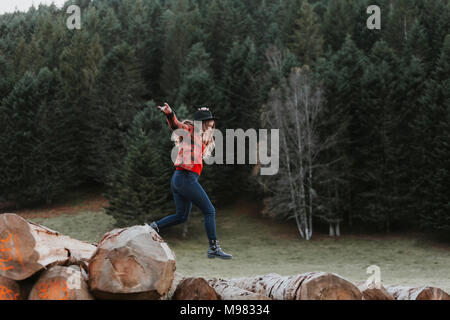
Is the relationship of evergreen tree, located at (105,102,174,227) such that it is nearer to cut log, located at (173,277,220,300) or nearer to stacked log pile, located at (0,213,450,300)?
cut log, located at (173,277,220,300)

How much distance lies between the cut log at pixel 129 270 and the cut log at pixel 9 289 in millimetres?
839

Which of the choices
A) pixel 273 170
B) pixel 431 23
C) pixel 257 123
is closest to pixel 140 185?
pixel 273 170

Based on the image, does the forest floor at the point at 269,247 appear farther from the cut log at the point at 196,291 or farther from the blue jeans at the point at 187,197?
the cut log at the point at 196,291

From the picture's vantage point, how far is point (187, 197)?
248 inches

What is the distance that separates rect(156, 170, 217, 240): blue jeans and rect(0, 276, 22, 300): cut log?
200 centimetres

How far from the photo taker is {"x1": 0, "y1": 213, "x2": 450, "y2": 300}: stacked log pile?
15.8ft

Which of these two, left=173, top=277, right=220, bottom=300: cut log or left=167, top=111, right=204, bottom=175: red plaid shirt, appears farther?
left=167, top=111, right=204, bottom=175: red plaid shirt

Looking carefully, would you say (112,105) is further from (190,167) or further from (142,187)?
(190,167)

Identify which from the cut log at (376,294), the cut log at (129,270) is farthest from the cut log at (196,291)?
the cut log at (376,294)

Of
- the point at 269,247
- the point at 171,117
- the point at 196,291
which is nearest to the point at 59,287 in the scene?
the point at 196,291

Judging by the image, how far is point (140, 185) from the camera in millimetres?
33125

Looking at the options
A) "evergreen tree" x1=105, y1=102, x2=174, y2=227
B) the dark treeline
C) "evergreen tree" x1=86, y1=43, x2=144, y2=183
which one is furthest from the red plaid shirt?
"evergreen tree" x1=86, y1=43, x2=144, y2=183

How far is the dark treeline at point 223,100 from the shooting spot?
116 ft
